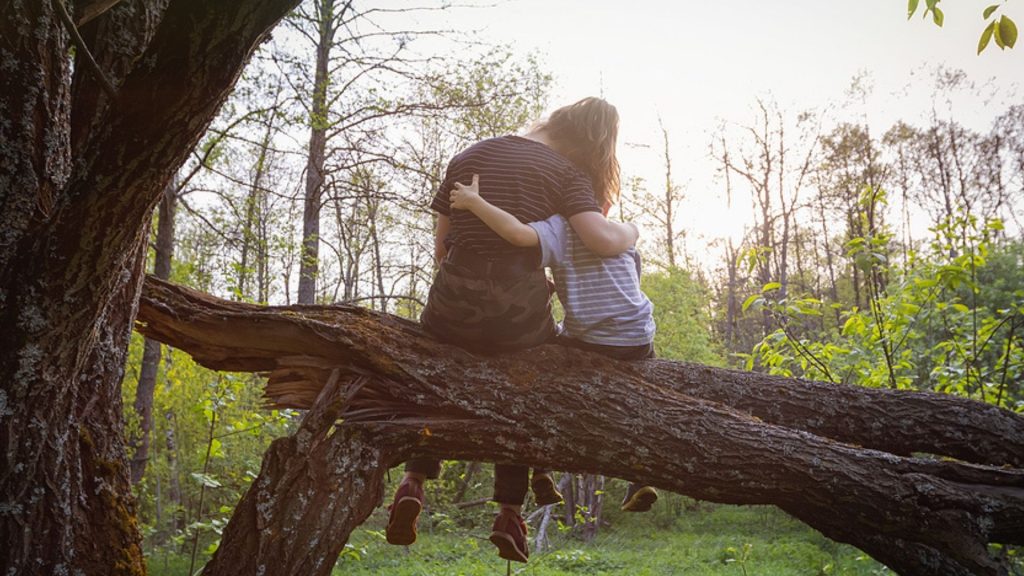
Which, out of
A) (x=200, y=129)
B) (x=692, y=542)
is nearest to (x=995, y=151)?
(x=692, y=542)

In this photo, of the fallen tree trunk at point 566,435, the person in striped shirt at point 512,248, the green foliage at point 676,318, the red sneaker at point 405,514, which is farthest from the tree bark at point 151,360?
the green foliage at point 676,318

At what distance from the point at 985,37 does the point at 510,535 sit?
2.37m

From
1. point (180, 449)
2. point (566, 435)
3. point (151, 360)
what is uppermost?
point (151, 360)

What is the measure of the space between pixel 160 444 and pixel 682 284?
1426 cm

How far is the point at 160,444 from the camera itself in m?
14.5

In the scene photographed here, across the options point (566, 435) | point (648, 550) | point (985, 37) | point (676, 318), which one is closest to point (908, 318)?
point (566, 435)

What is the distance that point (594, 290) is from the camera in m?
2.83

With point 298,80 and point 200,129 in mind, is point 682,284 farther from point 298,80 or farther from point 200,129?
point 200,129

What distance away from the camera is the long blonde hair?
2.88 meters

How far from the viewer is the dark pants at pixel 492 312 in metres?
2.67

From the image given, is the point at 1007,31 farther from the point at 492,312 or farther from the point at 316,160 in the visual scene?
the point at 316,160

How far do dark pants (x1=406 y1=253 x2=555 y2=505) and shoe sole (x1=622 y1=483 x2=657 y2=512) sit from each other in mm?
513

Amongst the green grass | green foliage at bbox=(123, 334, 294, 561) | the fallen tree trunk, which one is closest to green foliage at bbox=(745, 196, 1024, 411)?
the fallen tree trunk

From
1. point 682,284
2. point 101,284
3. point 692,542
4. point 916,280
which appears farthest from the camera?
point 682,284
